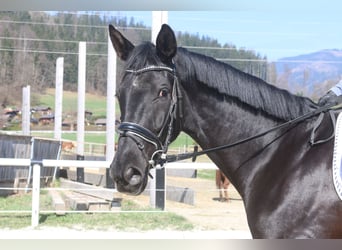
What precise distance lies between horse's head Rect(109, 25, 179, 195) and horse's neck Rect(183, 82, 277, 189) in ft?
0.50

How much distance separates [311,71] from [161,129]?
6987mm

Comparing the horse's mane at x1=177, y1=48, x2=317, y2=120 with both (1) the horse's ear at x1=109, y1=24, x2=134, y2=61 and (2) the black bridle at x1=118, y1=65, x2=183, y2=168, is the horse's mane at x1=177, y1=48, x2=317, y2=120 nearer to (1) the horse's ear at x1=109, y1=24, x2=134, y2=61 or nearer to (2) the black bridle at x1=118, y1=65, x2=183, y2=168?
(2) the black bridle at x1=118, y1=65, x2=183, y2=168

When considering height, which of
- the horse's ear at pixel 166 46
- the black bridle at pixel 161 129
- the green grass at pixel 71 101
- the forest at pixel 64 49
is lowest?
the green grass at pixel 71 101

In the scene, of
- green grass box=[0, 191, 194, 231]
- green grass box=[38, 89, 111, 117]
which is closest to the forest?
green grass box=[38, 89, 111, 117]

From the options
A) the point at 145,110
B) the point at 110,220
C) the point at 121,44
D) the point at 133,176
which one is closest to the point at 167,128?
the point at 145,110

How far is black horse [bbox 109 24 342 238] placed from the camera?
2.35m

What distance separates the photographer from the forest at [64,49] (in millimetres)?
8719

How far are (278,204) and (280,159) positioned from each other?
0.29m

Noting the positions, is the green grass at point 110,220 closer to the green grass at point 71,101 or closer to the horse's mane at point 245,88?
the horse's mane at point 245,88

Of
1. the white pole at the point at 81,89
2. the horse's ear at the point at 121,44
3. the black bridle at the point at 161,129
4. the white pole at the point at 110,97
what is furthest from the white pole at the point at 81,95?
the black bridle at the point at 161,129

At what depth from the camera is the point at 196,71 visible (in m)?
2.69

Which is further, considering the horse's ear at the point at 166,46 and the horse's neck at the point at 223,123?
the horse's neck at the point at 223,123

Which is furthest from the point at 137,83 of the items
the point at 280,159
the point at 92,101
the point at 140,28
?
the point at 92,101

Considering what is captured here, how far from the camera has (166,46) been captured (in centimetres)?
258
